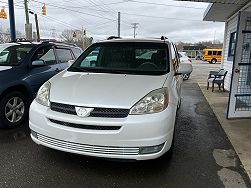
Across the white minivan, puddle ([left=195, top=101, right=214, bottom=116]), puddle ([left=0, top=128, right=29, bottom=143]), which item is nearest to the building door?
puddle ([left=195, top=101, right=214, bottom=116])

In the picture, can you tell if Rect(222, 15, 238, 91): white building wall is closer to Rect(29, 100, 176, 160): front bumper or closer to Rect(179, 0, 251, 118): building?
Rect(179, 0, 251, 118): building

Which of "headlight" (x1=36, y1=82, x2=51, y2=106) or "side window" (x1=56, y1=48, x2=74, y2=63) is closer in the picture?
"headlight" (x1=36, y1=82, x2=51, y2=106)

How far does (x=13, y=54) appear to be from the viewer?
568 cm

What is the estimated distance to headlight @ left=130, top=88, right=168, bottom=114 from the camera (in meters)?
3.01

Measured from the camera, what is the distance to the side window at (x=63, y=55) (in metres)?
6.51

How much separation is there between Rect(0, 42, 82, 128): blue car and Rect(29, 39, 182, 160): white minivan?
59.9 inches

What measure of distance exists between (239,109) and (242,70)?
92cm

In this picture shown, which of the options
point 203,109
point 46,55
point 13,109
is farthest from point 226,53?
point 13,109

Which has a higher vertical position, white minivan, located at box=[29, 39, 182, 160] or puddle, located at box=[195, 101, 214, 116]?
white minivan, located at box=[29, 39, 182, 160]

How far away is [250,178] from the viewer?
330cm

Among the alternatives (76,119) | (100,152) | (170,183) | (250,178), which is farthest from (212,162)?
(76,119)

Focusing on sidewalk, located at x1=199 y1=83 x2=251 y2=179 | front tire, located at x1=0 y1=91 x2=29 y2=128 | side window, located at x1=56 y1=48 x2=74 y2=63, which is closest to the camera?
sidewalk, located at x1=199 y1=83 x2=251 y2=179

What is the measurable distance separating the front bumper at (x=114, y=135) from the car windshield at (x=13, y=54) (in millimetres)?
2763

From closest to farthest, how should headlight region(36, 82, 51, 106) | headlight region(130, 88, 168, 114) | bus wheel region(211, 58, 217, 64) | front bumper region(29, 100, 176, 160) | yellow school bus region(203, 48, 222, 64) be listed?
front bumper region(29, 100, 176, 160) → headlight region(130, 88, 168, 114) → headlight region(36, 82, 51, 106) → bus wheel region(211, 58, 217, 64) → yellow school bus region(203, 48, 222, 64)
